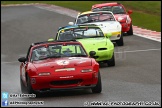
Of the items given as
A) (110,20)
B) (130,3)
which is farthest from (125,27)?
(130,3)

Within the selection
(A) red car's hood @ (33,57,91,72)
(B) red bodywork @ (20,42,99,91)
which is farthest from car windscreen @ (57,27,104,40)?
(B) red bodywork @ (20,42,99,91)

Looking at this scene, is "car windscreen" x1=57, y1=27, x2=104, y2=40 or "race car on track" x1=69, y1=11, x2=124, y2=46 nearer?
"car windscreen" x1=57, y1=27, x2=104, y2=40

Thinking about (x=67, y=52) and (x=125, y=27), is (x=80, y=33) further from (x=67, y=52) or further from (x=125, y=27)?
(x=125, y=27)

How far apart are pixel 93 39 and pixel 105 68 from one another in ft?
4.32

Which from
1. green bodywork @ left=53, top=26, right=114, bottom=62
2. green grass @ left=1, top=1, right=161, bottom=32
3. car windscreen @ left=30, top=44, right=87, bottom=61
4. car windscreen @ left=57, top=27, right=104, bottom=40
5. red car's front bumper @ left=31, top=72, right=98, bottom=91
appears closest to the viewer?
red car's front bumper @ left=31, top=72, right=98, bottom=91

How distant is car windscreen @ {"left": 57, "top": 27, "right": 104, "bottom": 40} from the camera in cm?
1905

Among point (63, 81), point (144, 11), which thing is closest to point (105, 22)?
point (63, 81)

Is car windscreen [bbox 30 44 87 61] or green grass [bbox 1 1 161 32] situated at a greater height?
car windscreen [bbox 30 44 87 61]

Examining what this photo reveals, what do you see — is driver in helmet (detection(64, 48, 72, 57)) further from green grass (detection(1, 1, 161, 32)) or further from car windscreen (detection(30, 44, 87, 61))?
green grass (detection(1, 1, 161, 32))

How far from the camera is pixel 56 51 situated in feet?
A: 44.2

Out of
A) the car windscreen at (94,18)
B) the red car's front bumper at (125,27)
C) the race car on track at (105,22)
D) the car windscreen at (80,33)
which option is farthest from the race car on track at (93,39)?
the red car's front bumper at (125,27)

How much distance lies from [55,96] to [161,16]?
2651 centimetres

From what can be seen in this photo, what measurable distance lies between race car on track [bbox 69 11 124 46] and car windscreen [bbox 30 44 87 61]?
9.96 metres

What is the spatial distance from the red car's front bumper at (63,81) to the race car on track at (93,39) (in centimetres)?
551
